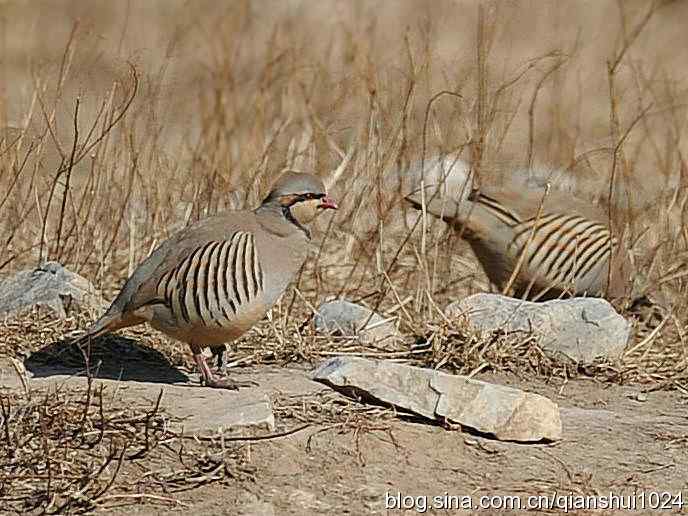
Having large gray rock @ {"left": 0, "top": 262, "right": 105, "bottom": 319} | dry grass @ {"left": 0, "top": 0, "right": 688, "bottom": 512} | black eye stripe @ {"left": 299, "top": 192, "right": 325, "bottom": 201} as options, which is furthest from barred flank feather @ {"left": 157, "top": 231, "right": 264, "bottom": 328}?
large gray rock @ {"left": 0, "top": 262, "right": 105, "bottom": 319}

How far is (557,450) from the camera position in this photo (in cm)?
381

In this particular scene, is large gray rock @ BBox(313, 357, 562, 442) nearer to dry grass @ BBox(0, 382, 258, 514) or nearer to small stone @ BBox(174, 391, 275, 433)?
small stone @ BBox(174, 391, 275, 433)

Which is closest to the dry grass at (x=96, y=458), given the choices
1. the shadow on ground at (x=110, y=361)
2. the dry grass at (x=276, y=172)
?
the dry grass at (x=276, y=172)

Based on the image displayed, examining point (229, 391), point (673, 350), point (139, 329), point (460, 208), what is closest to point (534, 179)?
point (460, 208)

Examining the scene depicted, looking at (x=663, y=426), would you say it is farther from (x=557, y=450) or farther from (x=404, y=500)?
(x=404, y=500)

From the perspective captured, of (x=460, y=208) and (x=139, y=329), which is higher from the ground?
(x=460, y=208)

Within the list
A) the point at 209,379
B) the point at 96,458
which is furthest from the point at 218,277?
the point at 96,458

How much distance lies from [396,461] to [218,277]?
98cm

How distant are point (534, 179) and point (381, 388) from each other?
299 centimetres

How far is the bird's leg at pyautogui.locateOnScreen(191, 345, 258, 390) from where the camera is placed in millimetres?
4277

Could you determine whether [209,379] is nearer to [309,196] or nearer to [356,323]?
[309,196]

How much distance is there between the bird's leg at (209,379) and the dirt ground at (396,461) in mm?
65

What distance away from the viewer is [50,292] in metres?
5.01

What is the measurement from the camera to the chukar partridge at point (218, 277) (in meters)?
4.20
